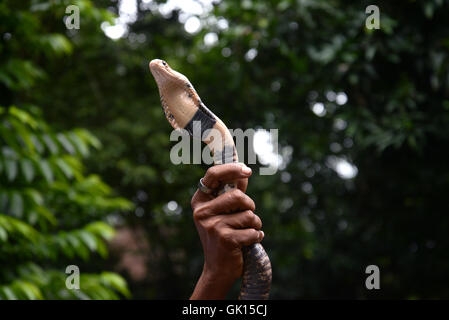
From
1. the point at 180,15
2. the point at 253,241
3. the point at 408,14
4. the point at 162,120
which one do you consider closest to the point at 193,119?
the point at 253,241

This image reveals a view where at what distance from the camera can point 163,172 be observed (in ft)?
17.0

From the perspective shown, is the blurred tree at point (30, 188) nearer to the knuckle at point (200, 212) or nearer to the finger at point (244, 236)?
the knuckle at point (200, 212)

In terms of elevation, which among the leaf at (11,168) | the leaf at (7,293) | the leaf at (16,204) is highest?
the leaf at (11,168)

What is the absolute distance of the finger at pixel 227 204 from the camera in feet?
4.34

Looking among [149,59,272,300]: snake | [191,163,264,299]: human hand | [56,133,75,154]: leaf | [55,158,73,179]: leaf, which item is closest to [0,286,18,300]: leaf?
[55,158,73,179]: leaf

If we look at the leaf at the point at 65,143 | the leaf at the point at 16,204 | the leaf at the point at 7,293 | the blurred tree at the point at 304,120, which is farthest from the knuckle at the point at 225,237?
the blurred tree at the point at 304,120

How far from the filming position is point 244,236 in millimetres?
1308

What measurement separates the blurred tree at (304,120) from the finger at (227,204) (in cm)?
191

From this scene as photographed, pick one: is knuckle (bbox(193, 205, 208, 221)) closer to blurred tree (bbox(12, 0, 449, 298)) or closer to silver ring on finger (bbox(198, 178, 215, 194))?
silver ring on finger (bbox(198, 178, 215, 194))

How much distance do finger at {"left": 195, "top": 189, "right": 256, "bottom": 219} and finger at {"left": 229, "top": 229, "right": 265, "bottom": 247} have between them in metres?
0.06

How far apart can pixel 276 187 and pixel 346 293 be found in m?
1.29

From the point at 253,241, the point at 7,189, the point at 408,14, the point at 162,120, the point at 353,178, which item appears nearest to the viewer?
the point at 253,241

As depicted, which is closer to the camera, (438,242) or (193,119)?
(193,119)

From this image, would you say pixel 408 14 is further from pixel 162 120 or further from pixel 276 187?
pixel 162 120
